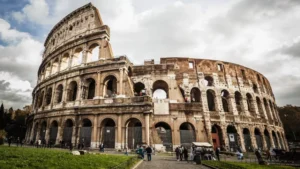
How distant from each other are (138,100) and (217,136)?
423 inches

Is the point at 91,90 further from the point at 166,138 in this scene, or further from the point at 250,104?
the point at 250,104

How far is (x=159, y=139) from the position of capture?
17797 millimetres

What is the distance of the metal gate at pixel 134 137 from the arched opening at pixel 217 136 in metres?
9.02

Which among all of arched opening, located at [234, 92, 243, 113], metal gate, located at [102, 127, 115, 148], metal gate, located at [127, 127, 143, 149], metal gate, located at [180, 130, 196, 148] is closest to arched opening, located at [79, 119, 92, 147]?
metal gate, located at [102, 127, 115, 148]

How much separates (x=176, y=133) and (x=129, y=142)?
16.6 ft

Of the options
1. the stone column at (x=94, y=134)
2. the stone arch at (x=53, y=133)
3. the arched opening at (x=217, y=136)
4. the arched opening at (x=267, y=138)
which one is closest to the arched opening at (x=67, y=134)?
the stone arch at (x=53, y=133)

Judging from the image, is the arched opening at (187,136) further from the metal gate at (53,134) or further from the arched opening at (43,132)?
the arched opening at (43,132)

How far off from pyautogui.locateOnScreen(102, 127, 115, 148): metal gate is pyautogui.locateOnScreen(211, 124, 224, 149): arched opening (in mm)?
11649

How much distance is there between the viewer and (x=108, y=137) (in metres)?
18.2

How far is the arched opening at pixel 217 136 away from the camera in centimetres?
2060

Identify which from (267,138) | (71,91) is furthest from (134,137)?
(267,138)

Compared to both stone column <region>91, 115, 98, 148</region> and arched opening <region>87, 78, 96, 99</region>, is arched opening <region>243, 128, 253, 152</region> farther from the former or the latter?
arched opening <region>87, 78, 96, 99</region>

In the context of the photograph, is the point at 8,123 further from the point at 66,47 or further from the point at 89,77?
the point at 89,77

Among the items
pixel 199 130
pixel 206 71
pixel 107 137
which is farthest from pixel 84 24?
pixel 199 130
